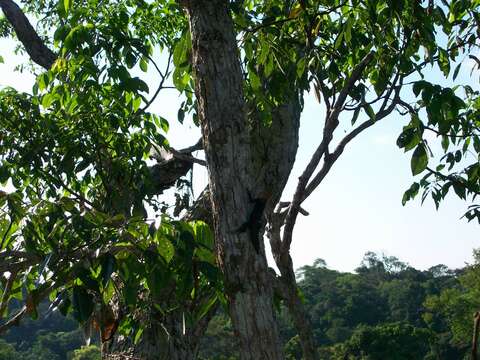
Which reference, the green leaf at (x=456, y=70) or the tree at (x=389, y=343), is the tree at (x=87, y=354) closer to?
the tree at (x=389, y=343)

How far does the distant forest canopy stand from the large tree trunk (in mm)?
30244

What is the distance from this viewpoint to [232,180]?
2086mm

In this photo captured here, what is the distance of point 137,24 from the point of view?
12.5 feet

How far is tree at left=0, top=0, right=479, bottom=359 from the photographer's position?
2.05 metres

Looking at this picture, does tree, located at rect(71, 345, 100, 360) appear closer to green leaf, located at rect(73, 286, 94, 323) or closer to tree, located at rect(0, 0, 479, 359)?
tree, located at rect(0, 0, 479, 359)

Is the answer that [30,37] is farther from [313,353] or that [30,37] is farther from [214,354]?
[214,354]

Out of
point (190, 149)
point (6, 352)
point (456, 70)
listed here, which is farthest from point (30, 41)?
point (6, 352)

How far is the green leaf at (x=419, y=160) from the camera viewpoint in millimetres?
2191

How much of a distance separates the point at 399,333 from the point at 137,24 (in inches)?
1542

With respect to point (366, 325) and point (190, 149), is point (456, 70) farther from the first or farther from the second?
point (366, 325)

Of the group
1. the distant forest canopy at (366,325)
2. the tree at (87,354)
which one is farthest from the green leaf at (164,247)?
the tree at (87,354)

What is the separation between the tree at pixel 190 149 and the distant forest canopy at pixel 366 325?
28.9 metres

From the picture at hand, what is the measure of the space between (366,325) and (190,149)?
1883 inches

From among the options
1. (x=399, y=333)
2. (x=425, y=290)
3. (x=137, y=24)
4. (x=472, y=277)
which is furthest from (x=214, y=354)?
(x=137, y=24)
